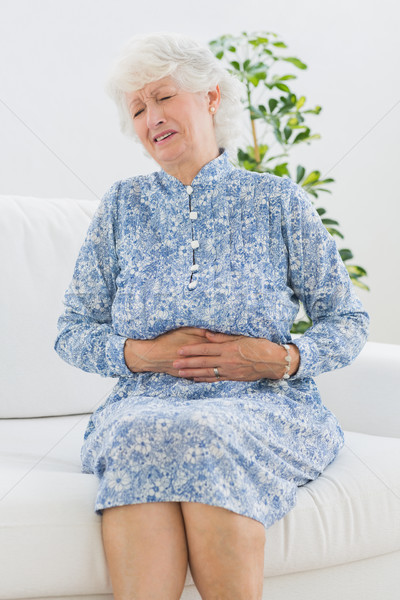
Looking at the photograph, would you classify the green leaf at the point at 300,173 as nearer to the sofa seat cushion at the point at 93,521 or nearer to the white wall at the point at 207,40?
the white wall at the point at 207,40

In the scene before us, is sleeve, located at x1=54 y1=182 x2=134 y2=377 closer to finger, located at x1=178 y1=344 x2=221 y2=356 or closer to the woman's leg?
finger, located at x1=178 y1=344 x2=221 y2=356

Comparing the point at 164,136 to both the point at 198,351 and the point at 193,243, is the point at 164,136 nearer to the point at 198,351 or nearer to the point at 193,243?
the point at 193,243

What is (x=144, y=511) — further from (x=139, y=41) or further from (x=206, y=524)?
(x=139, y=41)

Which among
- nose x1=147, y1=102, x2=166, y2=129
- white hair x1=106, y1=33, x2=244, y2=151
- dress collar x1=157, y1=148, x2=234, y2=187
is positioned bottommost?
dress collar x1=157, y1=148, x2=234, y2=187

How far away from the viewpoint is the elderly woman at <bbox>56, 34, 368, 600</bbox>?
1.00 m

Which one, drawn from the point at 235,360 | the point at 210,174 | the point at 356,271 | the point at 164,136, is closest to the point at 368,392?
the point at 235,360

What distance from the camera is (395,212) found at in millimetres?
2785

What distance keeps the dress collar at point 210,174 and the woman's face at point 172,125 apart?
0.02 m

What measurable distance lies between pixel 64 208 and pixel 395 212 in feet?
4.98

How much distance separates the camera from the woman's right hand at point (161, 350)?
1.25 meters

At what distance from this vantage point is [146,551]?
94 cm

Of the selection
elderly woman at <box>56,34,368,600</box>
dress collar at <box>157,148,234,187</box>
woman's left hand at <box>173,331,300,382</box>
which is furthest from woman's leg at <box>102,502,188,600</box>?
dress collar at <box>157,148,234,187</box>


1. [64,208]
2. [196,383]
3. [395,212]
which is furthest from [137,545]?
[395,212]

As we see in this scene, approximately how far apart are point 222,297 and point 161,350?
0.47 feet
